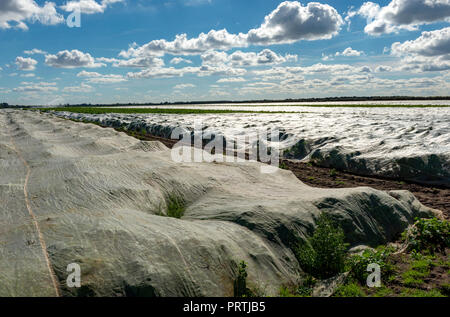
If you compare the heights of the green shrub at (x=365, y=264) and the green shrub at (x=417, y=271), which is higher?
the green shrub at (x=365, y=264)

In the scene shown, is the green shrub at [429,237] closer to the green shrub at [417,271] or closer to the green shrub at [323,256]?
the green shrub at [417,271]

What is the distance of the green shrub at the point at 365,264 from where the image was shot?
4.80 meters

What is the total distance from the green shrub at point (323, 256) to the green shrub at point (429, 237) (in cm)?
215

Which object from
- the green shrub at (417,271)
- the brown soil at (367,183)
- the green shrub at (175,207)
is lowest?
the green shrub at (417,271)

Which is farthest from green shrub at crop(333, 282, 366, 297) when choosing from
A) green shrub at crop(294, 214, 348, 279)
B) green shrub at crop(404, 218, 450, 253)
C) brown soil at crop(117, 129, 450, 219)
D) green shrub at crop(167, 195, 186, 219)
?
brown soil at crop(117, 129, 450, 219)

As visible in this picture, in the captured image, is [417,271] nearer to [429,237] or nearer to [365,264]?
[365,264]

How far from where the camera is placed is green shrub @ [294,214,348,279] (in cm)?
463

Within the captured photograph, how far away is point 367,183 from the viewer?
11055 mm

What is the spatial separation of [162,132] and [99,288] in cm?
2556

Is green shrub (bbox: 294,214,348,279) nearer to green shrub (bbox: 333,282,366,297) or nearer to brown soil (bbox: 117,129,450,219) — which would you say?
green shrub (bbox: 333,282,366,297)

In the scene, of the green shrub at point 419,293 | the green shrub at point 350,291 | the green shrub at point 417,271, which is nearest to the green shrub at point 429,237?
the green shrub at point 417,271

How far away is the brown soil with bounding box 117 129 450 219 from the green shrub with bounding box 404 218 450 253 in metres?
1.91

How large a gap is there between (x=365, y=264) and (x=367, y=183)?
6.84m
